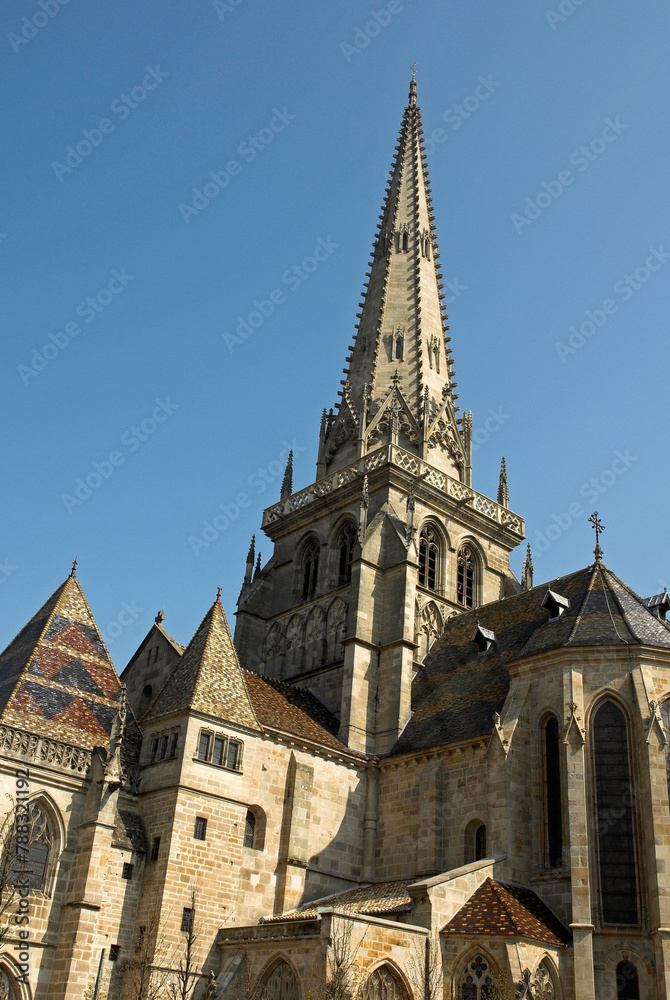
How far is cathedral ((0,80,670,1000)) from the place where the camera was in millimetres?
21438

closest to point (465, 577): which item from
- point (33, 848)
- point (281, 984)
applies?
point (281, 984)

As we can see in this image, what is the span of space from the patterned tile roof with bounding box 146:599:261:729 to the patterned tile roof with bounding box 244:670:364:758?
0.98 m

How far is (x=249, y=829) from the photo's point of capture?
26.7 metres

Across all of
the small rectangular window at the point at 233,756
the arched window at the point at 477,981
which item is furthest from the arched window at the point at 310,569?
the arched window at the point at 477,981

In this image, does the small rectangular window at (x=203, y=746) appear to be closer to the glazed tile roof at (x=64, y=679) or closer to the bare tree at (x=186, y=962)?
the glazed tile roof at (x=64, y=679)

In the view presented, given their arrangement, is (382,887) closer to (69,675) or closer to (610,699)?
(610,699)

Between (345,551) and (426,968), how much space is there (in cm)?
1857

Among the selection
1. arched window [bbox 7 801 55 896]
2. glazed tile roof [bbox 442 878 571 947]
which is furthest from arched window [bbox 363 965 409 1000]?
arched window [bbox 7 801 55 896]

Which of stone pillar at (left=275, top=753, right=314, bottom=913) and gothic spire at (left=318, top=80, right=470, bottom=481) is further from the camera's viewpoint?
gothic spire at (left=318, top=80, right=470, bottom=481)

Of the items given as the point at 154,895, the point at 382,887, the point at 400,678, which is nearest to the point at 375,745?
the point at 400,678

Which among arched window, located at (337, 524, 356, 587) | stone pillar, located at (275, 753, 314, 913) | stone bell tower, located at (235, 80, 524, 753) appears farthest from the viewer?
arched window, located at (337, 524, 356, 587)

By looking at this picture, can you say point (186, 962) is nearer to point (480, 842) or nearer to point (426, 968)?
point (426, 968)

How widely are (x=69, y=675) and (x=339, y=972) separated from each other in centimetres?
1128

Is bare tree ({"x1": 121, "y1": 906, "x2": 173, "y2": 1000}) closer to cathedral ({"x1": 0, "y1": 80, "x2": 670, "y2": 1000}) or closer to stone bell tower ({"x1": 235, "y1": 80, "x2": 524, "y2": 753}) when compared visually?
cathedral ({"x1": 0, "y1": 80, "x2": 670, "y2": 1000})
